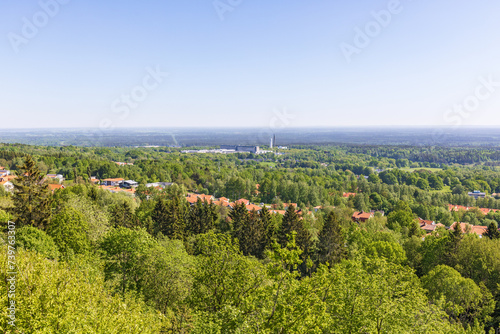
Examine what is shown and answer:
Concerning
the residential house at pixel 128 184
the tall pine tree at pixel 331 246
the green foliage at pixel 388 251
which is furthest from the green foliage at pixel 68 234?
the residential house at pixel 128 184

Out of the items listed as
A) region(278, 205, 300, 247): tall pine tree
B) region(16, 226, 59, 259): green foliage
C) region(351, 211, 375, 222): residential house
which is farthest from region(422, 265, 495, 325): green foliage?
region(351, 211, 375, 222): residential house

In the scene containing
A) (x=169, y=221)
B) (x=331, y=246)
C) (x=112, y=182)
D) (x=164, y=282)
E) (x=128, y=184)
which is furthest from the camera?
(x=112, y=182)

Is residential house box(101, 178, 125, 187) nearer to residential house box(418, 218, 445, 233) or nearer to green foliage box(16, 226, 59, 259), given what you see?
green foliage box(16, 226, 59, 259)

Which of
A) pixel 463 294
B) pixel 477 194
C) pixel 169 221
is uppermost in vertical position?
pixel 169 221

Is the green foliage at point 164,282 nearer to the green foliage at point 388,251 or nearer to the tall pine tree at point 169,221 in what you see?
the tall pine tree at point 169,221

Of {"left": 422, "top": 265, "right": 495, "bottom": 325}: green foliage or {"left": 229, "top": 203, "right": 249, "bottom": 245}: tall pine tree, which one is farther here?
{"left": 229, "top": 203, "right": 249, "bottom": 245}: tall pine tree

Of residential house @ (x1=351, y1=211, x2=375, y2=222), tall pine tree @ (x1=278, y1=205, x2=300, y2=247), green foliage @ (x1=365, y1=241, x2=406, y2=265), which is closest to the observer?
green foliage @ (x1=365, y1=241, x2=406, y2=265)

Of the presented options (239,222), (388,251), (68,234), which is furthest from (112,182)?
(388,251)

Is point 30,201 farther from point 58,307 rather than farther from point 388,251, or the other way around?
point 388,251

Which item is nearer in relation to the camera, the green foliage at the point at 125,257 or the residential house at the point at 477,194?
the green foliage at the point at 125,257
